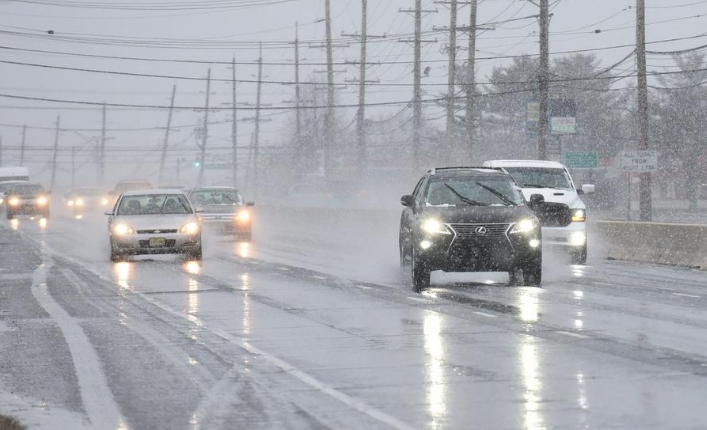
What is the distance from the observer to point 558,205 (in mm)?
26828

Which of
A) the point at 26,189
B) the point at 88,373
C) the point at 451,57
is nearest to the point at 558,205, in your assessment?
the point at 88,373

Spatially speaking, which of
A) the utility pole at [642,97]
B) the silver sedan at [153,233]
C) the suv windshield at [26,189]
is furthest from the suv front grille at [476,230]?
the suv windshield at [26,189]

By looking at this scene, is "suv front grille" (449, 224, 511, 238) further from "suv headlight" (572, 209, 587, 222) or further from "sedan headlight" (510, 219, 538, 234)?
"suv headlight" (572, 209, 587, 222)

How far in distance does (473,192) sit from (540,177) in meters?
7.13

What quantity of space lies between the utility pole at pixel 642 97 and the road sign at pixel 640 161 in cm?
163

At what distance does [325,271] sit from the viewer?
985 inches

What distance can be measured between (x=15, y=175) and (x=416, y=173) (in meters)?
29.5

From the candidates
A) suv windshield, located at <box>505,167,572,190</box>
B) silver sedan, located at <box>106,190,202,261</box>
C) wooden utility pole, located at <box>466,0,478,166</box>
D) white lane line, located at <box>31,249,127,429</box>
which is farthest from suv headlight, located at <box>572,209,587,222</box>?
wooden utility pole, located at <box>466,0,478,166</box>

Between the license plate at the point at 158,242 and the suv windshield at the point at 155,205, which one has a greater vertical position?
the suv windshield at the point at 155,205

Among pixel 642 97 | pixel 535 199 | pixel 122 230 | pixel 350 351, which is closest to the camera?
pixel 350 351

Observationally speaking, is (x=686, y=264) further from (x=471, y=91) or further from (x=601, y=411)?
(x=471, y=91)

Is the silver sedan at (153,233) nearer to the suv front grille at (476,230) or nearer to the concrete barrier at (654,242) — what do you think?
the concrete barrier at (654,242)

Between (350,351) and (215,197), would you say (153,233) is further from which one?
(350,351)

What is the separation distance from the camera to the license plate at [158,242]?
28516mm
